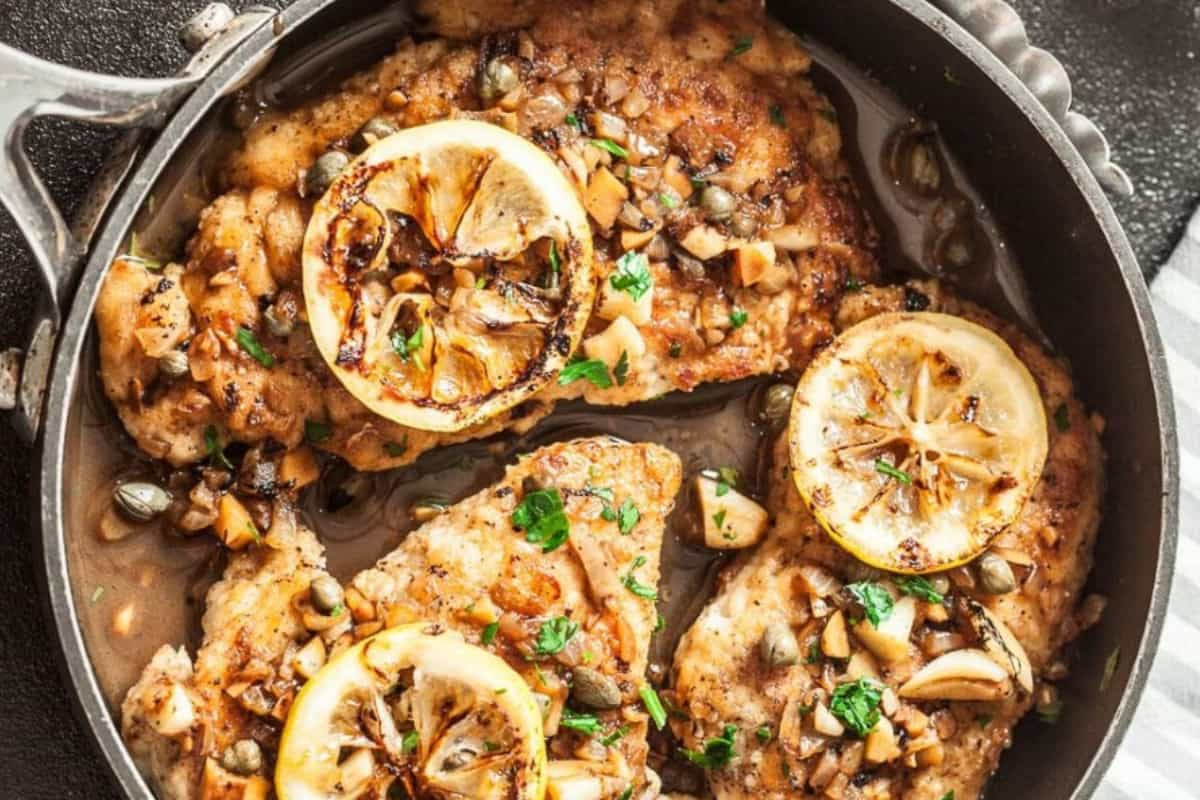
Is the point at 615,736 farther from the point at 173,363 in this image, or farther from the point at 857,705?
the point at 173,363

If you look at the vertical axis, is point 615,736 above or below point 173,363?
below

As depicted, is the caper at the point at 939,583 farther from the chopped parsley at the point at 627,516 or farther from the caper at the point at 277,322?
the caper at the point at 277,322

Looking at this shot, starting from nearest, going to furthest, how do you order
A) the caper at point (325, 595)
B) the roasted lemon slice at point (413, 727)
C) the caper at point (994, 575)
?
1. the roasted lemon slice at point (413, 727)
2. the caper at point (325, 595)
3. the caper at point (994, 575)

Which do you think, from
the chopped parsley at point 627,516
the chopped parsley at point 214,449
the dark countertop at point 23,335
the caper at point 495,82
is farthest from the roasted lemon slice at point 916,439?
the dark countertop at point 23,335

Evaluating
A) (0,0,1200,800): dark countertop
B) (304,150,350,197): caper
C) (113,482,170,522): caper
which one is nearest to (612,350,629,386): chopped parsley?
(304,150,350,197): caper

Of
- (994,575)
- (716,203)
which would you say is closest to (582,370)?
(716,203)
